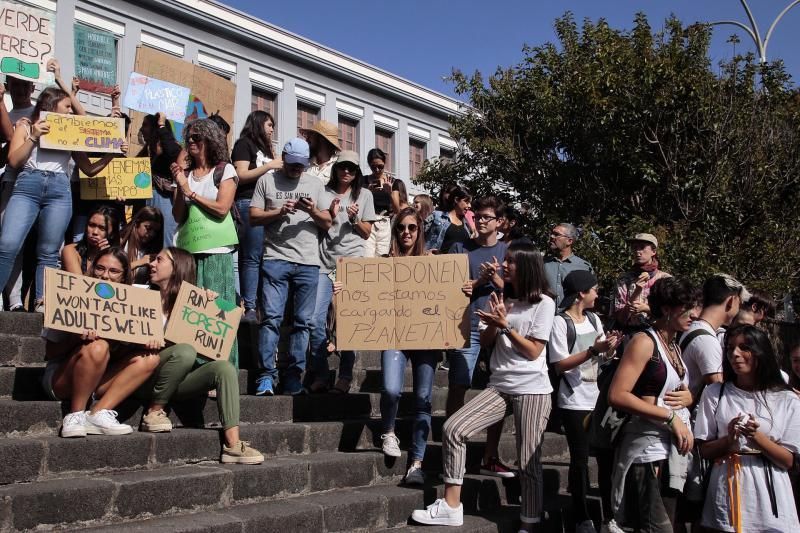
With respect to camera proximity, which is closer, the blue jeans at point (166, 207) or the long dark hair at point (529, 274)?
the long dark hair at point (529, 274)

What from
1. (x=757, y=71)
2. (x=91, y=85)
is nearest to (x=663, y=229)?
(x=757, y=71)

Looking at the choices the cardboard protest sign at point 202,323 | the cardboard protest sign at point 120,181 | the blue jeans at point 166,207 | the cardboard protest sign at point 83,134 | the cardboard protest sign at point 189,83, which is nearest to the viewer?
the cardboard protest sign at point 202,323

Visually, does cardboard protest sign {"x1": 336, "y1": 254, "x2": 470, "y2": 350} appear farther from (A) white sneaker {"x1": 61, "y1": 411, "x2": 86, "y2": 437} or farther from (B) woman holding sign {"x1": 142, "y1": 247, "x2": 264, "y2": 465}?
(A) white sneaker {"x1": 61, "y1": 411, "x2": 86, "y2": 437}

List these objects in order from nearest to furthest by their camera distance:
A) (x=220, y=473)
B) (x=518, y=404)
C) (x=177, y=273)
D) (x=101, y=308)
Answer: (x=220, y=473) < (x=101, y=308) < (x=518, y=404) < (x=177, y=273)

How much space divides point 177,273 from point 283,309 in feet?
3.41

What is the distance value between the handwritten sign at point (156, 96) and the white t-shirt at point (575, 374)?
458 cm

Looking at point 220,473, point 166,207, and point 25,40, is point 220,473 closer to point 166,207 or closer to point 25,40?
point 166,207

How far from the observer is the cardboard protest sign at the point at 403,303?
6148mm

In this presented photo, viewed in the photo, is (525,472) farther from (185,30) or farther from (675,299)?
(185,30)

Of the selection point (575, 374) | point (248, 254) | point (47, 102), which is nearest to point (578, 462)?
point (575, 374)

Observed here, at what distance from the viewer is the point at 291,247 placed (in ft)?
22.5

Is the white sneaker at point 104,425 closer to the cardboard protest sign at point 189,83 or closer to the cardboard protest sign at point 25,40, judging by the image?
the cardboard protest sign at point 25,40

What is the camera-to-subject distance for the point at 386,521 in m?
5.67

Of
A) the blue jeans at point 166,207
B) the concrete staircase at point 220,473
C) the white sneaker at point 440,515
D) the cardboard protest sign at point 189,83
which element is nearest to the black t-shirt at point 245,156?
the blue jeans at point 166,207
